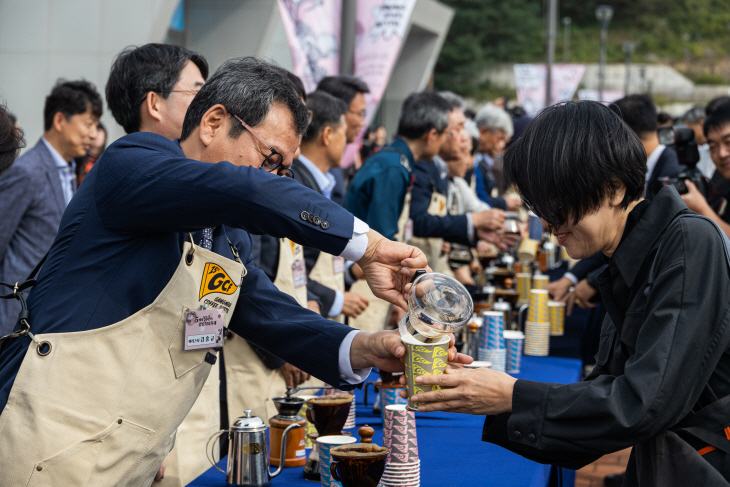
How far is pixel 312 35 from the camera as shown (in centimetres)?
570

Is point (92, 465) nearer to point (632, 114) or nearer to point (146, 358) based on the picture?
point (146, 358)

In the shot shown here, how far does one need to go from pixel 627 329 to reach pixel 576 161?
0.38 metres

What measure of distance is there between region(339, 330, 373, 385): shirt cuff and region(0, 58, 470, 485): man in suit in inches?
7.2

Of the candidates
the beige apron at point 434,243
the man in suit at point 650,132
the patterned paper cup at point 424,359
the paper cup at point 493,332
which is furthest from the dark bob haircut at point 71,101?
the man in suit at point 650,132

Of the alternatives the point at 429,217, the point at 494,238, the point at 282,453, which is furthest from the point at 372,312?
the point at 282,453

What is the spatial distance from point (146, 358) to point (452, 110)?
4.03 m

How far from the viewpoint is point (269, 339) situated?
6.60 ft

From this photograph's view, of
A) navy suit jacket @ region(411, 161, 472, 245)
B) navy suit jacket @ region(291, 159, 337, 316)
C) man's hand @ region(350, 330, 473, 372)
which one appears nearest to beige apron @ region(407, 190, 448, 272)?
navy suit jacket @ region(411, 161, 472, 245)

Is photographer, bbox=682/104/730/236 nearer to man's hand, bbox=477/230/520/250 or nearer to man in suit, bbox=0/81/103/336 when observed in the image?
man's hand, bbox=477/230/520/250

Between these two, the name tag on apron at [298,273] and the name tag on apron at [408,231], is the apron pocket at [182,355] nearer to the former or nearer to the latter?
the name tag on apron at [298,273]

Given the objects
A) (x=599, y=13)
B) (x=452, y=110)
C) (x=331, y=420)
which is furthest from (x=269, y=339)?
(x=599, y=13)

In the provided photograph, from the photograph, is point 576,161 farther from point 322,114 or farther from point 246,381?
point 322,114

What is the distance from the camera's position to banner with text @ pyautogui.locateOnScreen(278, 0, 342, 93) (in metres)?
5.56

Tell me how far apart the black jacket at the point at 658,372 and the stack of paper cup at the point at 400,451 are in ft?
1.28
